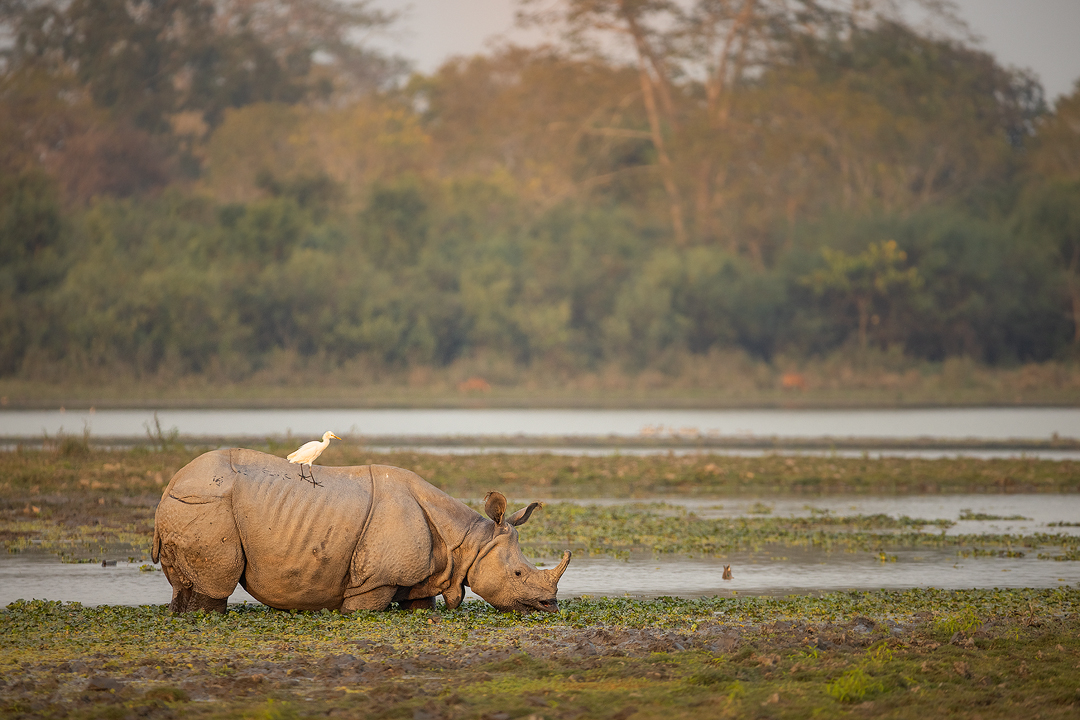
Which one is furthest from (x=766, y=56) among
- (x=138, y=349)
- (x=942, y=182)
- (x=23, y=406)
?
(x=23, y=406)

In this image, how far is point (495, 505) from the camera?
397 inches

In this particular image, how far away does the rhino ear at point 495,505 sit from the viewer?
10.0 m

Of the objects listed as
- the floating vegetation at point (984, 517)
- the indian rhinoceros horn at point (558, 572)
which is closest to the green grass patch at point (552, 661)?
the indian rhinoceros horn at point (558, 572)

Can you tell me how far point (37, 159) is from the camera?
217 ft

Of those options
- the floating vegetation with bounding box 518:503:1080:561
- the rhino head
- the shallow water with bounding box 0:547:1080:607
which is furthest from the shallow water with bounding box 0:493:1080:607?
the rhino head

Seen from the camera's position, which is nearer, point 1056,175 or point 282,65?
point 1056,175

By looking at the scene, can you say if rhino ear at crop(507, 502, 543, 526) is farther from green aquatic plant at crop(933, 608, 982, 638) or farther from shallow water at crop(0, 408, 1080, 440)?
shallow water at crop(0, 408, 1080, 440)

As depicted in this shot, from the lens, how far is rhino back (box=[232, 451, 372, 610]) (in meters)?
9.57

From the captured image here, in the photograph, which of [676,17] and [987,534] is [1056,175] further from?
[987,534]

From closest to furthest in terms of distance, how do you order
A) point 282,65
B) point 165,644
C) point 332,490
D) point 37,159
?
point 165,644
point 332,490
point 37,159
point 282,65

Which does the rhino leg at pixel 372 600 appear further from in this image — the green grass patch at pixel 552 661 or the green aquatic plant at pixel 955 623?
the green aquatic plant at pixel 955 623

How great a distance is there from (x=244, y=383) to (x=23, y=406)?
1048 centimetres

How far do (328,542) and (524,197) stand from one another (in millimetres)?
58082

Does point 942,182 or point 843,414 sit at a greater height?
point 942,182
